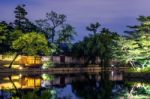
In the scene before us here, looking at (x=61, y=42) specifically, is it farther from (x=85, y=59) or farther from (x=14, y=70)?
(x=14, y=70)

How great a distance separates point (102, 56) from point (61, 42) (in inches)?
263

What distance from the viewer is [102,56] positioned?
221 ft

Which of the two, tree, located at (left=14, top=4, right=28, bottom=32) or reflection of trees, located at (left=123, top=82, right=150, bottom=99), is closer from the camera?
reflection of trees, located at (left=123, top=82, right=150, bottom=99)

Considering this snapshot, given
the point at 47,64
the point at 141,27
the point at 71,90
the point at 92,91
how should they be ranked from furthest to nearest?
the point at 47,64, the point at 141,27, the point at 71,90, the point at 92,91

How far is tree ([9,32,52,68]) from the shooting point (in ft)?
182

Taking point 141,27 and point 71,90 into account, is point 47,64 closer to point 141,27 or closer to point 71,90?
point 141,27

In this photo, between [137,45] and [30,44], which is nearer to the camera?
[137,45]

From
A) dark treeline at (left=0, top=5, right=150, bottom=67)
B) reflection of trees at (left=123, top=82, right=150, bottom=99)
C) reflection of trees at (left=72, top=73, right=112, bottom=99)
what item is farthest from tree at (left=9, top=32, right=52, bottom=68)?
reflection of trees at (left=123, top=82, right=150, bottom=99)

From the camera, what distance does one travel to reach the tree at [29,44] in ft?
182

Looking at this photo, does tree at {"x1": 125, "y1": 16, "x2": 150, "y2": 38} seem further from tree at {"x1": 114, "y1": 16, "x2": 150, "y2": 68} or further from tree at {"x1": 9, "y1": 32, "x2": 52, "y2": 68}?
tree at {"x1": 9, "y1": 32, "x2": 52, "y2": 68}

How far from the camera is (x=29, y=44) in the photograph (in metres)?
56.0

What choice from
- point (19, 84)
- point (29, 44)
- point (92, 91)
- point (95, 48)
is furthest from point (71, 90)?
point (95, 48)

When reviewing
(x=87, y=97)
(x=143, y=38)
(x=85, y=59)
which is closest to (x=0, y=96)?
(x=87, y=97)

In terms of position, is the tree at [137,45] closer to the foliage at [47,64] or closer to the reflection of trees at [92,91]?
the foliage at [47,64]
